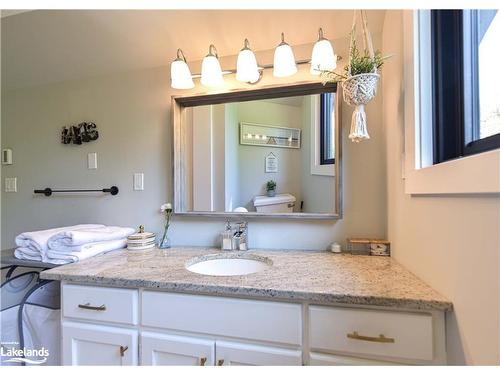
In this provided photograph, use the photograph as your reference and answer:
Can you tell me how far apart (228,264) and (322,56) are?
3.58 feet

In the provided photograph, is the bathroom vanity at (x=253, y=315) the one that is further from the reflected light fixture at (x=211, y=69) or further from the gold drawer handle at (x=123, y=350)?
the reflected light fixture at (x=211, y=69)

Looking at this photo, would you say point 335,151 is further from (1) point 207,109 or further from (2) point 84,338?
(2) point 84,338

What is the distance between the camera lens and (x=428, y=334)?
2.42ft

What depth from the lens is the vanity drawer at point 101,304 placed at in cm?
94

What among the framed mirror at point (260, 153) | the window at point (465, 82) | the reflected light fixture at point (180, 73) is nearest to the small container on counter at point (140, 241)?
the framed mirror at point (260, 153)

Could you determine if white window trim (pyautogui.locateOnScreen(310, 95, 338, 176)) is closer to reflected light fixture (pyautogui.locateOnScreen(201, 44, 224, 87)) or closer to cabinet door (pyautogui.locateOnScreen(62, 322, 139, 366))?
reflected light fixture (pyautogui.locateOnScreen(201, 44, 224, 87))

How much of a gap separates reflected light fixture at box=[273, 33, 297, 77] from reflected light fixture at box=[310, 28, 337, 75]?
0.38 ft

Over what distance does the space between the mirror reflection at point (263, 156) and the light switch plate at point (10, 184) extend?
1.31 metres

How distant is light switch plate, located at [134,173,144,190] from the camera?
5.14 ft

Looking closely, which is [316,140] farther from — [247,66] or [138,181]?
[138,181]

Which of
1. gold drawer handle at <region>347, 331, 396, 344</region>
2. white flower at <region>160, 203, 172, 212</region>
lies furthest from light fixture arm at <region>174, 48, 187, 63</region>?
gold drawer handle at <region>347, 331, 396, 344</region>

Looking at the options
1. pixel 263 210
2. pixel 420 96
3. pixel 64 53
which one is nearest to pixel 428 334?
pixel 420 96

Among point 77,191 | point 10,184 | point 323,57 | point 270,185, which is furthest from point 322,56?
point 10,184
